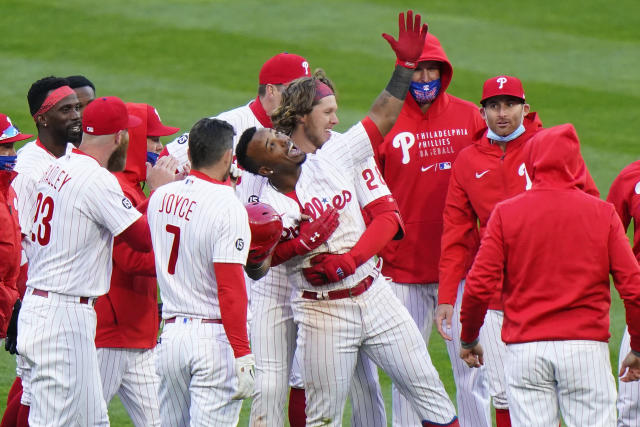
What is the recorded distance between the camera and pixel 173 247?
4805mm

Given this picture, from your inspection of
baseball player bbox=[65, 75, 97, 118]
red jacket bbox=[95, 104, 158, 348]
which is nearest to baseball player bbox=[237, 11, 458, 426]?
red jacket bbox=[95, 104, 158, 348]

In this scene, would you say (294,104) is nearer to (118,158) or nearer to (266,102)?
(118,158)

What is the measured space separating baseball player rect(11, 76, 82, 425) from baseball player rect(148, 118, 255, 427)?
1336 millimetres

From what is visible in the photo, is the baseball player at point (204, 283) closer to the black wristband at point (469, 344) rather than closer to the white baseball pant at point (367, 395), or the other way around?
the white baseball pant at point (367, 395)

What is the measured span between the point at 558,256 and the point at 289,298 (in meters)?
1.55

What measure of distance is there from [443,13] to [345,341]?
11.2 meters

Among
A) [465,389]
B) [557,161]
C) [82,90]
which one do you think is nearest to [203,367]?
[557,161]

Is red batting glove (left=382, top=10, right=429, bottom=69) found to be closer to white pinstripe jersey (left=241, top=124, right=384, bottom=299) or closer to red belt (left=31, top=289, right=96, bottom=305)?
white pinstripe jersey (left=241, top=124, right=384, bottom=299)

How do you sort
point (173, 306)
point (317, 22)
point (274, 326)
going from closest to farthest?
point (173, 306) → point (274, 326) → point (317, 22)

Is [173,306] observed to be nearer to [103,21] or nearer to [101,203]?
[101,203]

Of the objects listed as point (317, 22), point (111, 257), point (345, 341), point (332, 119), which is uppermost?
point (317, 22)

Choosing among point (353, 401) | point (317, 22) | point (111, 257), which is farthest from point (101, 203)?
point (317, 22)

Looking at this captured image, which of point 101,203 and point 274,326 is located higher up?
point 101,203

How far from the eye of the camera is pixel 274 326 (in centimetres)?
562
